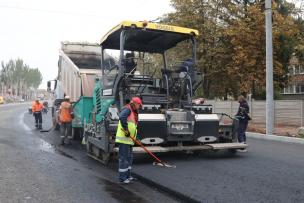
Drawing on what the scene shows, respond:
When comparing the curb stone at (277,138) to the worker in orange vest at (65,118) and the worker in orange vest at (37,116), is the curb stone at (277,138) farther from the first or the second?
the worker in orange vest at (37,116)

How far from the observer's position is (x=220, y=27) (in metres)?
25.9

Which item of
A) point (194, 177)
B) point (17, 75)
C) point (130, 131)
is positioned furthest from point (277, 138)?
point (17, 75)

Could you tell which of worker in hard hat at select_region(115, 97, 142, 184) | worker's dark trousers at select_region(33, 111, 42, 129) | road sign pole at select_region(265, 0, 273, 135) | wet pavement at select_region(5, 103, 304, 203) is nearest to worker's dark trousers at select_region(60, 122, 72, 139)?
wet pavement at select_region(5, 103, 304, 203)

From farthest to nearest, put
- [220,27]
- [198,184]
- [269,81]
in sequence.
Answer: [220,27] < [269,81] < [198,184]

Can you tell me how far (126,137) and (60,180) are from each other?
4.66 feet

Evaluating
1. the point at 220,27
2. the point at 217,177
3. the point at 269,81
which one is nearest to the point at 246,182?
the point at 217,177

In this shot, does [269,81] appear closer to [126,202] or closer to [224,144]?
[224,144]

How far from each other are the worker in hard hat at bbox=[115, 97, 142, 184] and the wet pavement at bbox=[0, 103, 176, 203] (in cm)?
25

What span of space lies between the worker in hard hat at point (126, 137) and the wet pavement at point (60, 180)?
0.81 ft

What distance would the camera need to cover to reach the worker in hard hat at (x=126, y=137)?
7.17 metres

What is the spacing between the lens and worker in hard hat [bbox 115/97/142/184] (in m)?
7.17

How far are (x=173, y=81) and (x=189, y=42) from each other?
1.01 m

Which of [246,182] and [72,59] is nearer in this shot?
[246,182]

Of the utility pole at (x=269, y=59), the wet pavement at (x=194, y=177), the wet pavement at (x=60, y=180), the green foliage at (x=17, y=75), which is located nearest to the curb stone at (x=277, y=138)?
the utility pole at (x=269, y=59)
